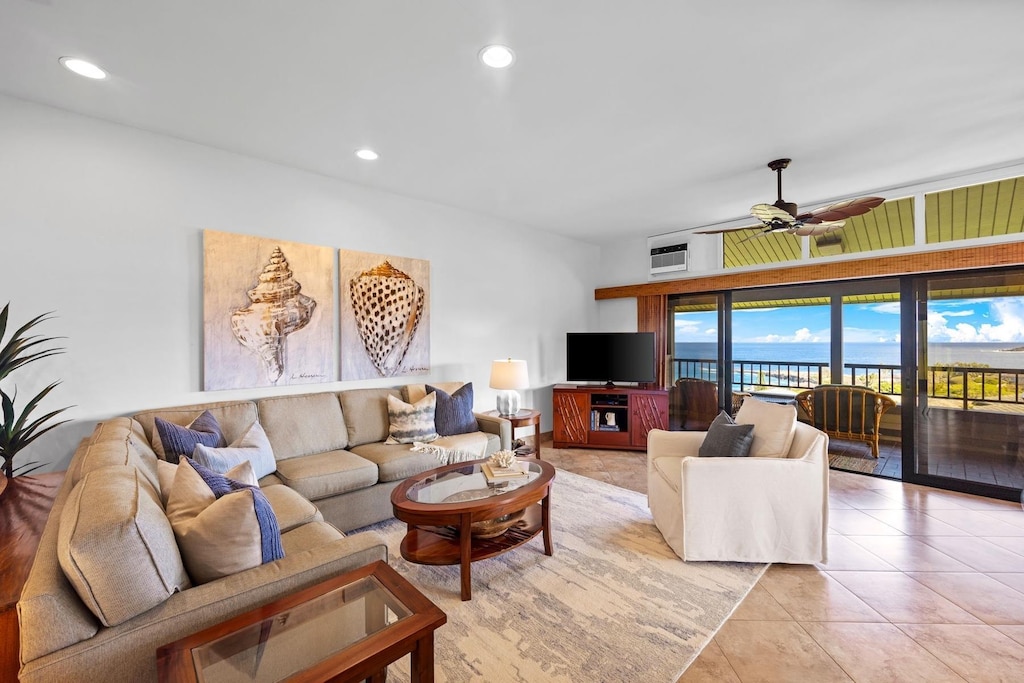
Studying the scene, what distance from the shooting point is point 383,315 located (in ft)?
12.8

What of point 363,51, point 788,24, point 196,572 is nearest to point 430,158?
point 363,51

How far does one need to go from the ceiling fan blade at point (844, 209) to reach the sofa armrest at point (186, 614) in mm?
3341

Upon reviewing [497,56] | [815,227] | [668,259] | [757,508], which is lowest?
[757,508]

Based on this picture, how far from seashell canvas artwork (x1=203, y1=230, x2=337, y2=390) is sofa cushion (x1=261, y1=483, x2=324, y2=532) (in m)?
1.13

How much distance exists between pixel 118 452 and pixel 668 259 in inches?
209

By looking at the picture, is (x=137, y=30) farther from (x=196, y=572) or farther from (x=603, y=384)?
(x=603, y=384)

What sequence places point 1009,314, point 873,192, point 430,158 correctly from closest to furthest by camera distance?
point 430,158 → point 1009,314 → point 873,192

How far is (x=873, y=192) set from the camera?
152 inches

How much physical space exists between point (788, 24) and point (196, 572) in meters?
3.06

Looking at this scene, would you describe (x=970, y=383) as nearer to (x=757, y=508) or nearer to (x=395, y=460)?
(x=757, y=508)

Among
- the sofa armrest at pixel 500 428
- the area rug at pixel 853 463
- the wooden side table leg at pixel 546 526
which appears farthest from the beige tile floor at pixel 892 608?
the sofa armrest at pixel 500 428

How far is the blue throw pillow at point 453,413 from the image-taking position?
367 cm

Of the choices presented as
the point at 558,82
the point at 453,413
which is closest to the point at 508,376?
the point at 453,413

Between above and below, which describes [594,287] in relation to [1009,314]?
above
